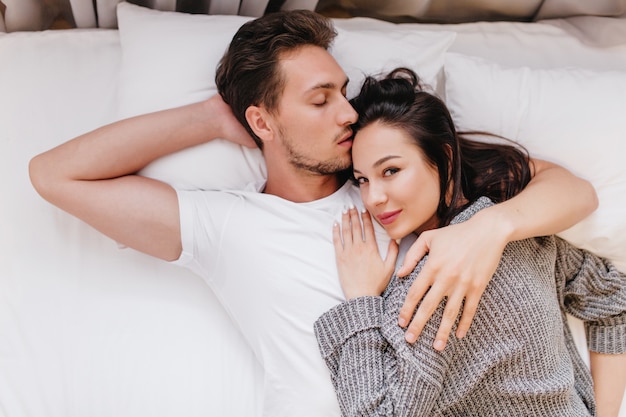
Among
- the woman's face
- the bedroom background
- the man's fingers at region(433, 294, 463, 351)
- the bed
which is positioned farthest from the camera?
the bedroom background

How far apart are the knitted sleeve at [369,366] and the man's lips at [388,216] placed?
180mm

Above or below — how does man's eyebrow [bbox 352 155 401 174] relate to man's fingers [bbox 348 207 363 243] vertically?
above

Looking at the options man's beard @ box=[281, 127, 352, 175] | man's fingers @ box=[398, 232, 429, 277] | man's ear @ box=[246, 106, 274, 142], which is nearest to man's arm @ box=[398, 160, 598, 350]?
man's fingers @ box=[398, 232, 429, 277]

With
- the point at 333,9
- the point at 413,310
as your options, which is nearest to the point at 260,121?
the point at 413,310

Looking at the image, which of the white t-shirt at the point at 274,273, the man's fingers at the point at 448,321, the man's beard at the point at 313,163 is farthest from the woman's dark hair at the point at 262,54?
the man's fingers at the point at 448,321

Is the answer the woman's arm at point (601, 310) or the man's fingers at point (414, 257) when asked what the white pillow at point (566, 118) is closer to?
the woman's arm at point (601, 310)

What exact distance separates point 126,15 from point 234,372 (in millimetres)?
952

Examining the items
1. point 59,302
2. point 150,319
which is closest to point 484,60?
point 150,319

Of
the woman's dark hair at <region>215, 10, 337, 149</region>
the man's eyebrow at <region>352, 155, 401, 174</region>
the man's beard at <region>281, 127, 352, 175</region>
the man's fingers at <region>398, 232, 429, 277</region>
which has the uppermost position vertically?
the woman's dark hair at <region>215, 10, 337, 149</region>

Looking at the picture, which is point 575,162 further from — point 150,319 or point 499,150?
point 150,319

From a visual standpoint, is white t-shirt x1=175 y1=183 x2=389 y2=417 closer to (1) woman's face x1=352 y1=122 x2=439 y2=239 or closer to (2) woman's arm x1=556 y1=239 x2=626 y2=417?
(1) woman's face x1=352 y1=122 x2=439 y2=239

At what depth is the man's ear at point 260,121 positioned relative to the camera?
1.47 m

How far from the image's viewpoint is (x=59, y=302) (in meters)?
1.50

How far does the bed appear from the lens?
1.44 meters
